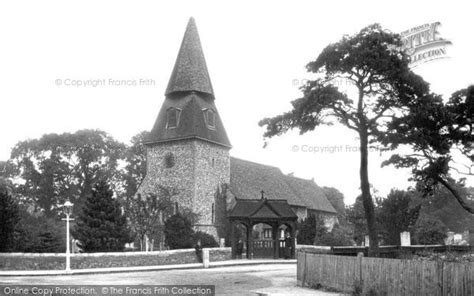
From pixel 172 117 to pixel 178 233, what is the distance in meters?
13.3

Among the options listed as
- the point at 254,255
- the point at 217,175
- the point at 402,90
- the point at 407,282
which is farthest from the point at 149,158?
the point at 407,282

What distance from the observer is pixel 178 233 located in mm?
35688

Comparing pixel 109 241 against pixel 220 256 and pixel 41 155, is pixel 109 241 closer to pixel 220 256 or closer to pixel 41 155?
pixel 220 256

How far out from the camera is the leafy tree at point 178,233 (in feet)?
116

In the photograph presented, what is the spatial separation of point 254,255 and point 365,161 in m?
14.3

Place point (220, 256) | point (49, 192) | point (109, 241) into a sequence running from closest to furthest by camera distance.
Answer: point (109, 241)
point (220, 256)
point (49, 192)

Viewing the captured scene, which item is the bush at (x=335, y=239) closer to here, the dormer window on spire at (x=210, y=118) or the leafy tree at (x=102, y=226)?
the dormer window on spire at (x=210, y=118)

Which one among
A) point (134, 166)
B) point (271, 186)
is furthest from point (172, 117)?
point (134, 166)

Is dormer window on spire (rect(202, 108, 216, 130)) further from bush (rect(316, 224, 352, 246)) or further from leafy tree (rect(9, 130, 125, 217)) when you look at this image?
leafy tree (rect(9, 130, 125, 217))

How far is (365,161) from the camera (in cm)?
2344

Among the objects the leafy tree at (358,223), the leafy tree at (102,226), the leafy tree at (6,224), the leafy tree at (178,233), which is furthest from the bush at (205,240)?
the leafy tree at (358,223)

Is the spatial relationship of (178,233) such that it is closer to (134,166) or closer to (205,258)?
(205,258)

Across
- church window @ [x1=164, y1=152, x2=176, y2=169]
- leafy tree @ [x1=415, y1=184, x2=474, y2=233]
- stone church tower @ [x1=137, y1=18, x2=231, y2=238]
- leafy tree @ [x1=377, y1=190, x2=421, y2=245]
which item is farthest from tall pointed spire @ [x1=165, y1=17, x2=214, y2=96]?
leafy tree @ [x1=415, y1=184, x2=474, y2=233]

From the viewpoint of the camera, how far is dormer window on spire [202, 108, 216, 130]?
152ft
